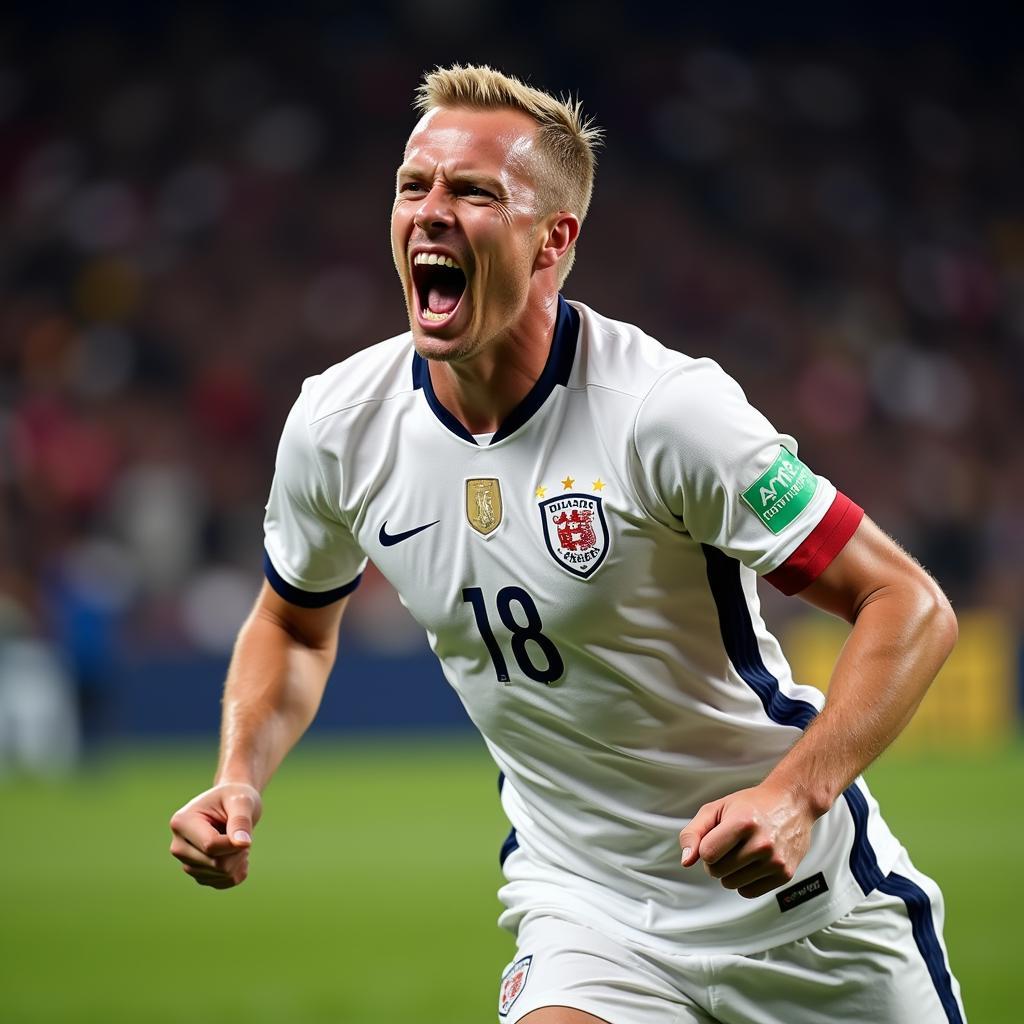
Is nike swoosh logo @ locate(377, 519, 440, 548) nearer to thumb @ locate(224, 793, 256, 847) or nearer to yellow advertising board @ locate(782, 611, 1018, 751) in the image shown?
thumb @ locate(224, 793, 256, 847)

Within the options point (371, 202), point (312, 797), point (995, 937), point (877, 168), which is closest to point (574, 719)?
point (995, 937)

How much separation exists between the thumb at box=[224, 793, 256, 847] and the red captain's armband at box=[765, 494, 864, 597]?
3.67 feet

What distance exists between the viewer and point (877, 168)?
2236cm

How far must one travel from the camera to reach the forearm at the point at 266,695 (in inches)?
150

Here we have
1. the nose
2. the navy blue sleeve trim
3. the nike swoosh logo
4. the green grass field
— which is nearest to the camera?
the nose

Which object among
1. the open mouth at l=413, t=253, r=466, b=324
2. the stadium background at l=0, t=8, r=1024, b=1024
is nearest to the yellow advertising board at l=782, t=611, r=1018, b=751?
the stadium background at l=0, t=8, r=1024, b=1024

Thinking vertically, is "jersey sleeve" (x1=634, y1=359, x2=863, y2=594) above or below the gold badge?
below

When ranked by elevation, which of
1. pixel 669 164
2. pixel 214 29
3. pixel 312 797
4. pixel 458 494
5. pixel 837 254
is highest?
pixel 214 29

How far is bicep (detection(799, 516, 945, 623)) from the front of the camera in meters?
3.20

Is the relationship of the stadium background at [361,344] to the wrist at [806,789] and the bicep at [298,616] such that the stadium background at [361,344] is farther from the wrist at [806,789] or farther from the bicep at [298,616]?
the wrist at [806,789]

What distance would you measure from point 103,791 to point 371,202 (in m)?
9.11

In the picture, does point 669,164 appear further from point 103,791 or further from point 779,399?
point 103,791

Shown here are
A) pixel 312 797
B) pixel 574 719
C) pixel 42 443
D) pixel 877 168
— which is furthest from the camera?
pixel 877 168

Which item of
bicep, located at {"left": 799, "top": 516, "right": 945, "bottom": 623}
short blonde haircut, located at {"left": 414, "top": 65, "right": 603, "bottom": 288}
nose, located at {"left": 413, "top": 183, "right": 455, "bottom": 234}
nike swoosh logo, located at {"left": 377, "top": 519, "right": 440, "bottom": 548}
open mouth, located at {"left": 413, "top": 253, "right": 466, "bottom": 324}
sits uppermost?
short blonde haircut, located at {"left": 414, "top": 65, "right": 603, "bottom": 288}
